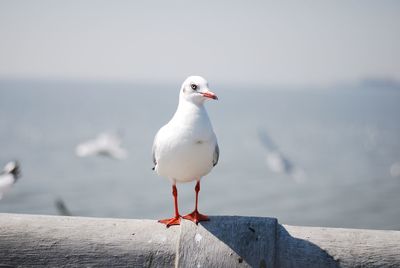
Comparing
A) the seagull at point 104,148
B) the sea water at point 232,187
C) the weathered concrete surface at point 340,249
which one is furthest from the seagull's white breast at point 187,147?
the sea water at point 232,187

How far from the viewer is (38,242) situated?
8.29 ft

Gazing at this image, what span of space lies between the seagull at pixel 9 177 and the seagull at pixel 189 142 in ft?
3.96

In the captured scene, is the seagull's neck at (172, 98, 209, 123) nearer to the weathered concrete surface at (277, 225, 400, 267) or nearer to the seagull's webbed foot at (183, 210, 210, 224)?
the seagull's webbed foot at (183, 210, 210, 224)

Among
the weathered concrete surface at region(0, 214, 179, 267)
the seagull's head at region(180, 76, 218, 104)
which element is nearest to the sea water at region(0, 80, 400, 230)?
the seagull's head at region(180, 76, 218, 104)

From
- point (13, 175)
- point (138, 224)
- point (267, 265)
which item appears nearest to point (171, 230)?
point (138, 224)

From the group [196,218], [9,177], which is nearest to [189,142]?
[196,218]

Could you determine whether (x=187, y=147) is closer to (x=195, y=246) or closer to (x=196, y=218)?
(x=196, y=218)

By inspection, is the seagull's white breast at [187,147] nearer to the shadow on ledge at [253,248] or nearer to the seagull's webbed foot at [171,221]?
the seagull's webbed foot at [171,221]

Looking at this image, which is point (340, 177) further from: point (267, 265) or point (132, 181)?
point (267, 265)

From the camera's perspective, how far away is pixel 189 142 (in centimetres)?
306

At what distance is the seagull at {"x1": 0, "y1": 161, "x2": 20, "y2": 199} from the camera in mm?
3658

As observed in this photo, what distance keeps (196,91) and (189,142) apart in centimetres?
40

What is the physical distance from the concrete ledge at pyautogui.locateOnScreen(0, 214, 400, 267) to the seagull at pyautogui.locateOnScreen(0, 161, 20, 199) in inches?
44.6

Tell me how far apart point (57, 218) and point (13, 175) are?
1.38 meters
